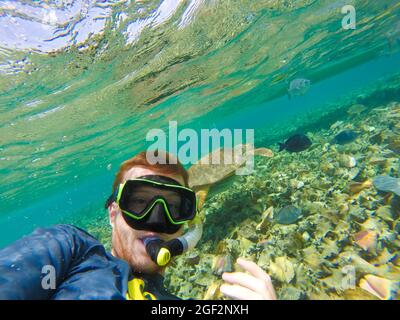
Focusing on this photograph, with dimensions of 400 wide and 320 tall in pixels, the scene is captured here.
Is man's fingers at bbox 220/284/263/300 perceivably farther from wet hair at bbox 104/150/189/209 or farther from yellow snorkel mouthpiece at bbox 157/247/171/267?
wet hair at bbox 104/150/189/209

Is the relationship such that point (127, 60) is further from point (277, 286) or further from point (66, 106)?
point (277, 286)

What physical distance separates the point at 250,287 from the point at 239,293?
10cm

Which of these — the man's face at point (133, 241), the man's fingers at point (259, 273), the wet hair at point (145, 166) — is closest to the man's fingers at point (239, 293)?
the man's fingers at point (259, 273)

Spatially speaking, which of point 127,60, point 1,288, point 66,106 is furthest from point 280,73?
point 1,288

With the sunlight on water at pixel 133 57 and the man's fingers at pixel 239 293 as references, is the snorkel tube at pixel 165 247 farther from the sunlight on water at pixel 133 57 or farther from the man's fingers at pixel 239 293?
the sunlight on water at pixel 133 57

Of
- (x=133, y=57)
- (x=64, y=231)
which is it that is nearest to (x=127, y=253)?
(x=64, y=231)

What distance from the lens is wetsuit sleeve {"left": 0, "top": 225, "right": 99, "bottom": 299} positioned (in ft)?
5.21

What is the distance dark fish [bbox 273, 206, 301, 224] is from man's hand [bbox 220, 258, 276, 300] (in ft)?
9.20

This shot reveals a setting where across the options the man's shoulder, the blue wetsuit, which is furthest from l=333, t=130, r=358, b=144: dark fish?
the man's shoulder

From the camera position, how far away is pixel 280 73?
84.1 feet

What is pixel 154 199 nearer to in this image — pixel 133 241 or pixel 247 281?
pixel 133 241

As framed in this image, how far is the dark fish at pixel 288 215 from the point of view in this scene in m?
4.66

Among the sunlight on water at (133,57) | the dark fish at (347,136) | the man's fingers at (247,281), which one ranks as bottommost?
the man's fingers at (247,281)
